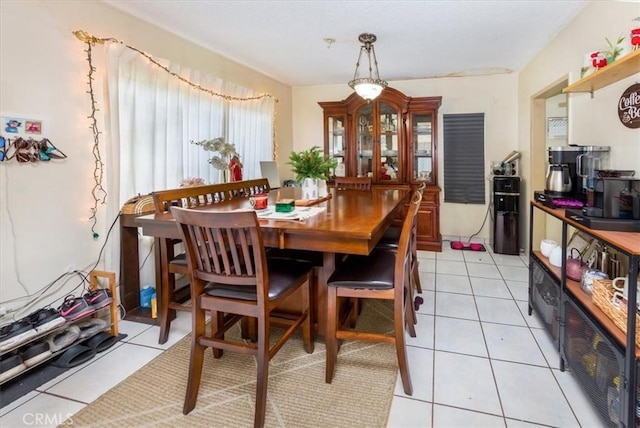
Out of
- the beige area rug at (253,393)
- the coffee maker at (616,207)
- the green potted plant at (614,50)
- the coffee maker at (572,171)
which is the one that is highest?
the green potted plant at (614,50)

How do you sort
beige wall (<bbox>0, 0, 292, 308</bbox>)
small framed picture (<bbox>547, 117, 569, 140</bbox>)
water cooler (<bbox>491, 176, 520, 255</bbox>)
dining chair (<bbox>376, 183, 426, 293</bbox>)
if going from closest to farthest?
beige wall (<bbox>0, 0, 292, 308</bbox>) → dining chair (<bbox>376, 183, 426, 293</bbox>) → small framed picture (<bbox>547, 117, 569, 140</bbox>) → water cooler (<bbox>491, 176, 520, 255</bbox>)

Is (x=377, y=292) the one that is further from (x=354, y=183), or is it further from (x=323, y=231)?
(x=354, y=183)

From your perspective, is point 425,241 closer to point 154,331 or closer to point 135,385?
point 154,331

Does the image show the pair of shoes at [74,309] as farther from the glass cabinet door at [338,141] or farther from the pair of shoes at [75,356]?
the glass cabinet door at [338,141]

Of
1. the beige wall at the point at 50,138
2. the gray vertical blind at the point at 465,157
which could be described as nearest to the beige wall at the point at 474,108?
the gray vertical blind at the point at 465,157

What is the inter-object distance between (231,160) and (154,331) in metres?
1.61

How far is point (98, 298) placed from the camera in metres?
2.21

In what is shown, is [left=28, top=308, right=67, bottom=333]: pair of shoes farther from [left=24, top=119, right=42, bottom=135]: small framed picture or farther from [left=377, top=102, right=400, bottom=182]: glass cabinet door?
[left=377, top=102, right=400, bottom=182]: glass cabinet door

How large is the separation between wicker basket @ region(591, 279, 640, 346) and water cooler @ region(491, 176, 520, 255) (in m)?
2.68

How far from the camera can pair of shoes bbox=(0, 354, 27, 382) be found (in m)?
1.73

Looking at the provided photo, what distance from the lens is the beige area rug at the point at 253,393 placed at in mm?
1566

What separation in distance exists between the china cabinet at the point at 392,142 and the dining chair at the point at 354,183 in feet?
2.74

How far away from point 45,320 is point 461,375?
2287 millimetres

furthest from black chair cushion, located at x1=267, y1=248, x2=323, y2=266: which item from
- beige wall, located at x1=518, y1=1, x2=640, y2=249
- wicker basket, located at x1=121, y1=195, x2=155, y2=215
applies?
beige wall, located at x1=518, y1=1, x2=640, y2=249
